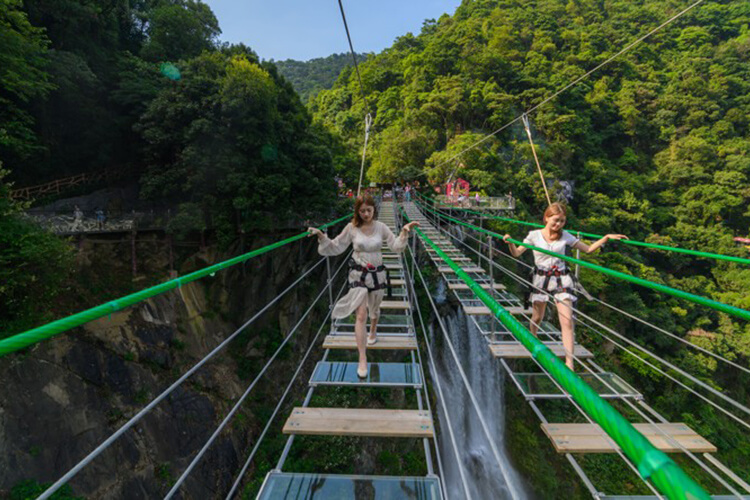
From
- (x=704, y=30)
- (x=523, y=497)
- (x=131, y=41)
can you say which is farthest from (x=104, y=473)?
(x=704, y=30)

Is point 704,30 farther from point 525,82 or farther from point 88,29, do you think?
point 88,29

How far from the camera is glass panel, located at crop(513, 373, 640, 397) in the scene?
7.45 feet

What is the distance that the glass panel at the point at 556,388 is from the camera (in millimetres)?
2271

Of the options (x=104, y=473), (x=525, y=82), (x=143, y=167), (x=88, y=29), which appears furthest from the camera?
(x=525, y=82)

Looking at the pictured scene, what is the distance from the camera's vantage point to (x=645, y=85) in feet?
97.5

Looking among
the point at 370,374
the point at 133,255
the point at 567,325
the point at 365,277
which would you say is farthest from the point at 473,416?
the point at 133,255

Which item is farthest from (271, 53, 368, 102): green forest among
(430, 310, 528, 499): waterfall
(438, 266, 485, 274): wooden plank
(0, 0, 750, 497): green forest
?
(438, 266, 485, 274): wooden plank

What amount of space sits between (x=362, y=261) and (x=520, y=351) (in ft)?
4.99

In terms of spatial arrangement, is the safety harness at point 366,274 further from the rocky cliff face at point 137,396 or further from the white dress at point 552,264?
the rocky cliff face at point 137,396

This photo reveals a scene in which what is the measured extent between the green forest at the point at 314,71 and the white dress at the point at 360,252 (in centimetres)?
5827

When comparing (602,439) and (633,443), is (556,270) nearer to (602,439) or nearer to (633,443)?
(602,439)

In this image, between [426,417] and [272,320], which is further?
[272,320]

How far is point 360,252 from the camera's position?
2547 millimetres

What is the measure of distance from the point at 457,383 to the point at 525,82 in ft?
93.0
